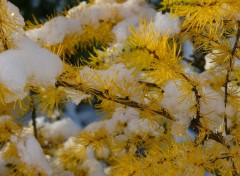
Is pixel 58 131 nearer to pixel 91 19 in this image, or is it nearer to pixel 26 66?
pixel 91 19

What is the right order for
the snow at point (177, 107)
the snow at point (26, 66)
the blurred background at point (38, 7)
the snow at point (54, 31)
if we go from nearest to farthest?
1. the snow at point (26, 66)
2. the snow at point (177, 107)
3. the snow at point (54, 31)
4. the blurred background at point (38, 7)

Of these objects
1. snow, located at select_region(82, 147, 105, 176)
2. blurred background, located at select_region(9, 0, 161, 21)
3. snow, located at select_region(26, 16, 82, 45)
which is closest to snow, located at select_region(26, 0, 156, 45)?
snow, located at select_region(26, 16, 82, 45)

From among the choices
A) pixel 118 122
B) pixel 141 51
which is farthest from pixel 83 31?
pixel 141 51

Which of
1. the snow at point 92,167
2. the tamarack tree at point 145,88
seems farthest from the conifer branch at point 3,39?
the snow at point 92,167

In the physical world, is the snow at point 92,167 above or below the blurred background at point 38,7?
above

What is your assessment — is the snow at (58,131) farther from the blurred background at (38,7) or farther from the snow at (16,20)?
the blurred background at (38,7)

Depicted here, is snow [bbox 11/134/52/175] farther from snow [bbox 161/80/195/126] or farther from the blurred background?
the blurred background
